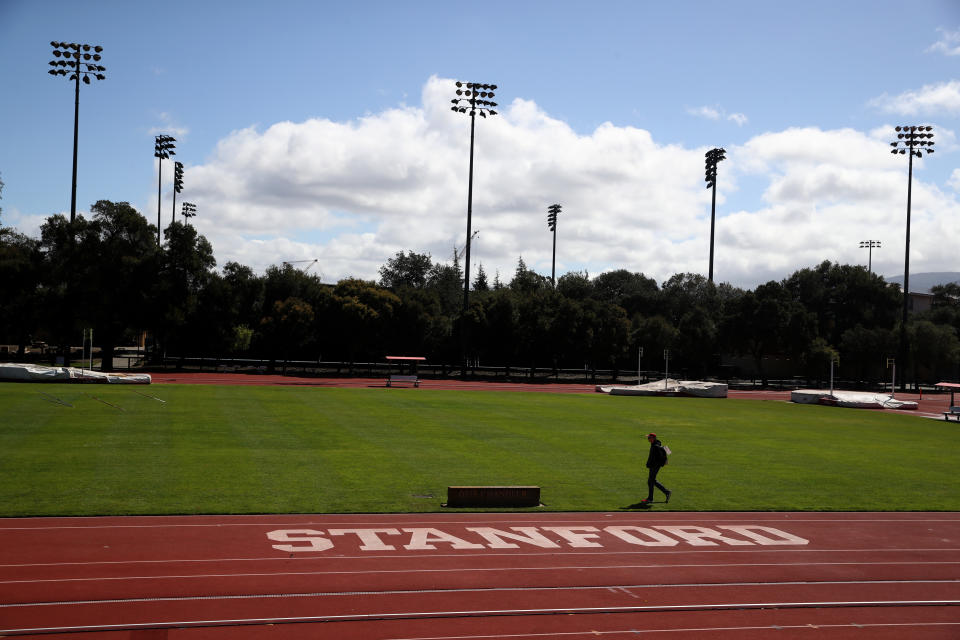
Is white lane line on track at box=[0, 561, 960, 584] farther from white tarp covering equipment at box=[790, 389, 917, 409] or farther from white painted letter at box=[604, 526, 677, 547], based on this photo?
white tarp covering equipment at box=[790, 389, 917, 409]

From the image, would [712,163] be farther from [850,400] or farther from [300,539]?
[300,539]

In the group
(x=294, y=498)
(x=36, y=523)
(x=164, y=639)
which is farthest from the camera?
(x=294, y=498)

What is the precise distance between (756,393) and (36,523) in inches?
2522

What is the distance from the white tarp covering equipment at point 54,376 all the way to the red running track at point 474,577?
3314 centimetres

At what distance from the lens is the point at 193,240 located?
6838 cm

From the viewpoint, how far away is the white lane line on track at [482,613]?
11.4 m

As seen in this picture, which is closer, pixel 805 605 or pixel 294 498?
pixel 805 605

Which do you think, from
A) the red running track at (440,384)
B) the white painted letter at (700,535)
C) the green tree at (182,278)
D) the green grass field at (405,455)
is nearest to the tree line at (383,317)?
the green tree at (182,278)

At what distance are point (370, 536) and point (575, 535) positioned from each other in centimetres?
Result: 468

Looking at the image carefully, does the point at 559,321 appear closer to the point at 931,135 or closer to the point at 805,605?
the point at 931,135

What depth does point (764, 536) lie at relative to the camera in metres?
18.2

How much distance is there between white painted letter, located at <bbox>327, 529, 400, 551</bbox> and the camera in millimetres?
16031

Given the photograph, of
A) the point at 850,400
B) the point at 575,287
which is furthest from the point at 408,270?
the point at 850,400

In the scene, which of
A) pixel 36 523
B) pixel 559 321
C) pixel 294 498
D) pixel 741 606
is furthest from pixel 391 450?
pixel 559 321
